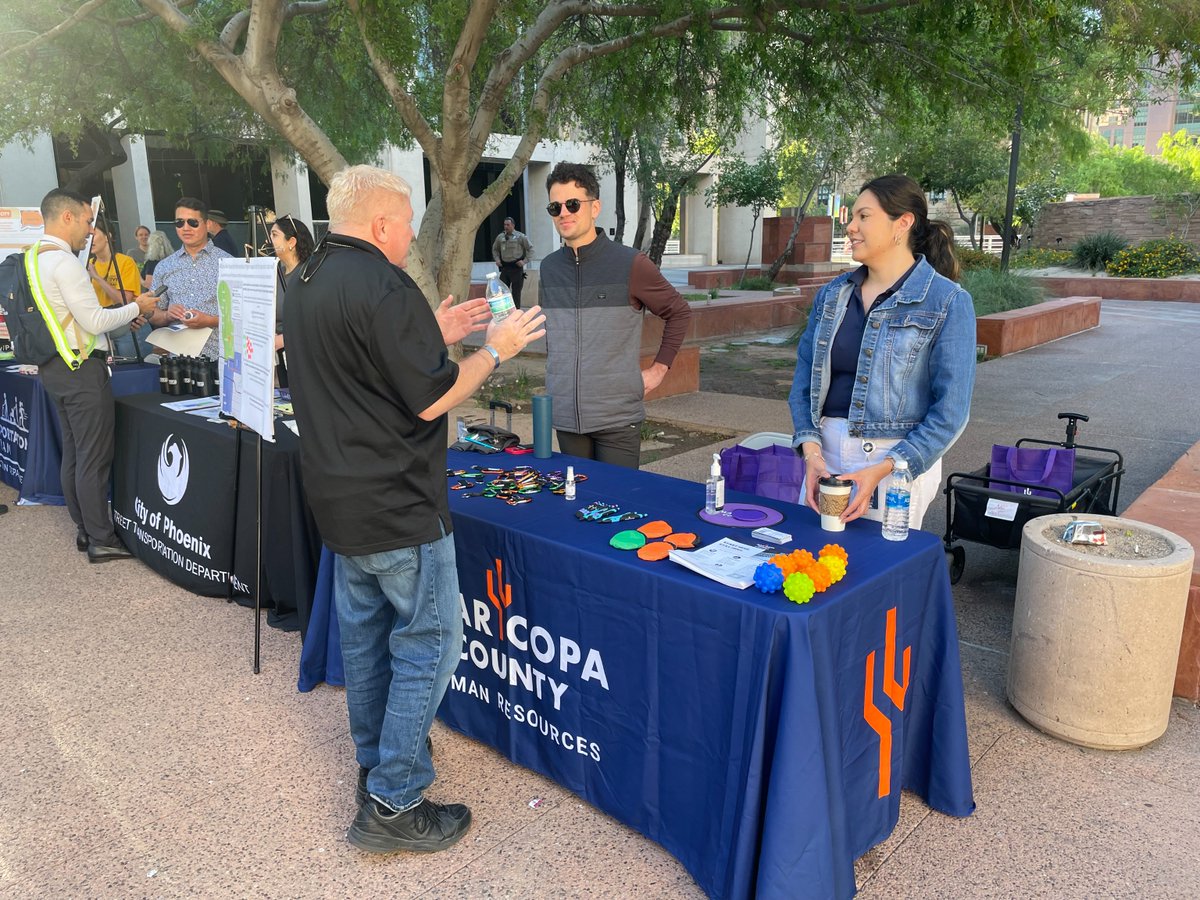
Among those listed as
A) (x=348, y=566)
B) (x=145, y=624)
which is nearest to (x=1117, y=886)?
(x=348, y=566)

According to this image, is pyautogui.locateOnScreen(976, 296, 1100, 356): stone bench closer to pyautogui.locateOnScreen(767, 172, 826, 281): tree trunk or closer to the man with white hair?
pyautogui.locateOnScreen(767, 172, 826, 281): tree trunk

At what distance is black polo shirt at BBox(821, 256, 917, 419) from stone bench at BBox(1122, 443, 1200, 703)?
1.51 metres

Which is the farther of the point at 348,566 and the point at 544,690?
the point at 544,690

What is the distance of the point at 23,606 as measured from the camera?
449 cm

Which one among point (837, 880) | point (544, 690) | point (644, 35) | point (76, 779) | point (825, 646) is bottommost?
point (76, 779)

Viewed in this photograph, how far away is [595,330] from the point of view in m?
3.76

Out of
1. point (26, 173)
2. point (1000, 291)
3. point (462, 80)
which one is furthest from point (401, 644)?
point (26, 173)

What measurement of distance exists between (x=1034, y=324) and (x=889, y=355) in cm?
1191

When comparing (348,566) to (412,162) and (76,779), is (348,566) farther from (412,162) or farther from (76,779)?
(412,162)

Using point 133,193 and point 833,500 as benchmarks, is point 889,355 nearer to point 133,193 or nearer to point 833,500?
point 833,500

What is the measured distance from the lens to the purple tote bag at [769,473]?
159 inches

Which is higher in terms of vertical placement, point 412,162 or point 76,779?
point 412,162

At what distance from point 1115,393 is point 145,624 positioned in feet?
32.3

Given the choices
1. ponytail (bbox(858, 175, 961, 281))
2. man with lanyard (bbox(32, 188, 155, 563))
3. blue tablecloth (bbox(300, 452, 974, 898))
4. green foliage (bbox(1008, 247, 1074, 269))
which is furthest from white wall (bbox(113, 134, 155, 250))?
green foliage (bbox(1008, 247, 1074, 269))
